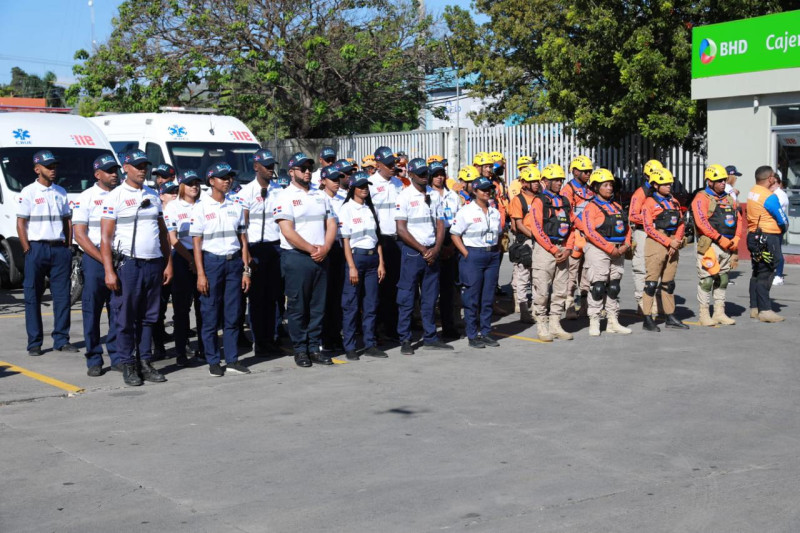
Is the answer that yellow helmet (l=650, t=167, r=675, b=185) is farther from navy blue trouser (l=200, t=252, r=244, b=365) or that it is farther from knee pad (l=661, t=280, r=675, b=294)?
navy blue trouser (l=200, t=252, r=244, b=365)

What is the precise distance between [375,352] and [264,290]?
1.34 m

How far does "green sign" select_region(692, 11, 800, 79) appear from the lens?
19.2 metres

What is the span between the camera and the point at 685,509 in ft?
18.6

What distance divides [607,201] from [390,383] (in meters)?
3.88

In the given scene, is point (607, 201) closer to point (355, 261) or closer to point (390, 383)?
point (355, 261)

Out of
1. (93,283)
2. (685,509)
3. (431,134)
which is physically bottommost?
(685,509)

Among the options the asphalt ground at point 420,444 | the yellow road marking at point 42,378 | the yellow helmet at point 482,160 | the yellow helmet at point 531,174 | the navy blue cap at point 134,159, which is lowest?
the asphalt ground at point 420,444

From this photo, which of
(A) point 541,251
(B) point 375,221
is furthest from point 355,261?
(A) point 541,251

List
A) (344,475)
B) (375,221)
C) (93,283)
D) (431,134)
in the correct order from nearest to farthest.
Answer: (344,475) < (93,283) < (375,221) < (431,134)

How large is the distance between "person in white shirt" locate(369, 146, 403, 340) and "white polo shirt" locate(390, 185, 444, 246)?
333mm

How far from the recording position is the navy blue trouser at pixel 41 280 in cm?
1063

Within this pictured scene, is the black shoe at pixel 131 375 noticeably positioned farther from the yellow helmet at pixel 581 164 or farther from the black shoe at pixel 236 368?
the yellow helmet at pixel 581 164

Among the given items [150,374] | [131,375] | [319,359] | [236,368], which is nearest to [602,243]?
[319,359]

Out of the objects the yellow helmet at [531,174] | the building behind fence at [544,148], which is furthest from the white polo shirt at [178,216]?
the building behind fence at [544,148]
